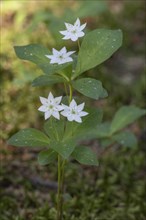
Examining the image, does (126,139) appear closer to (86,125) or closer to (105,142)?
(105,142)

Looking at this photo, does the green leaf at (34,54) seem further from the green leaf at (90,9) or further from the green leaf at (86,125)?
the green leaf at (90,9)

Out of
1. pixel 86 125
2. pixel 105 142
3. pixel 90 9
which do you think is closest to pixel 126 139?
pixel 105 142

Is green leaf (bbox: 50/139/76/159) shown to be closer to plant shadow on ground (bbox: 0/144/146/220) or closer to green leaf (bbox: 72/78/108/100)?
green leaf (bbox: 72/78/108/100)

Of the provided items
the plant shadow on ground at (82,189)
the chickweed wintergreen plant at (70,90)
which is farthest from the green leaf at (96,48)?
the plant shadow on ground at (82,189)

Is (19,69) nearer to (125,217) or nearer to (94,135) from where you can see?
(94,135)

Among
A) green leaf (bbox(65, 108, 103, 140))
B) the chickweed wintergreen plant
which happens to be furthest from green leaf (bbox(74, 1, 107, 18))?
green leaf (bbox(65, 108, 103, 140))

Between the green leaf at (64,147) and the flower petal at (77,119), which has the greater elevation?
the flower petal at (77,119)

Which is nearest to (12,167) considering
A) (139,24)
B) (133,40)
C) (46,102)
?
(46,102)

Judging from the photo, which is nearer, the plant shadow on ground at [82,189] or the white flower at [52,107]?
the white flower at [52,107]
